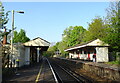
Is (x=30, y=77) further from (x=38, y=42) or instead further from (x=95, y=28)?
(x=95, y=28)

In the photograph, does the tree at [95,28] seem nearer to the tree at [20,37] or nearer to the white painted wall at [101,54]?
the white painted wall at [101,54]

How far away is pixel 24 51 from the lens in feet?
99.8

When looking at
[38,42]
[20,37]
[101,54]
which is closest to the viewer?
[101,54]

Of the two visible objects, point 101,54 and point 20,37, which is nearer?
point 101,54

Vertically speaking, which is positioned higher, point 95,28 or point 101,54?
point 95,28

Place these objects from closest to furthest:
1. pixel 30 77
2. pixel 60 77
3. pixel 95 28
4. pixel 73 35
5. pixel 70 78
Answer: pixel 30 77 < pixel 70 78 < pixel 60 77 < pixel 95 28 < pixel 73 35

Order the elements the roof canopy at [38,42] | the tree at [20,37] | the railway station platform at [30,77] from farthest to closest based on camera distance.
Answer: the tree at [20,37], the roof canopy at [38,42], the railway station platform at [30,77]

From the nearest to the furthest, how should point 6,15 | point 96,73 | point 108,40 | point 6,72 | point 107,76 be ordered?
point 107,76 → point 6,72 → point 96,73 → point 6,15 → point 108,40

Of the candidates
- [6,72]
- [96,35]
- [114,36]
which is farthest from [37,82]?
[96,35]

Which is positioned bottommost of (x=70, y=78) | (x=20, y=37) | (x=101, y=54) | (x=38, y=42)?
(x=70, y=78)

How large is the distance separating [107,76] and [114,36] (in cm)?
841

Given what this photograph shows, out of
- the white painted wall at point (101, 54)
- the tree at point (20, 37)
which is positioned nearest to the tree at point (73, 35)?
the tree at point (20, 37)

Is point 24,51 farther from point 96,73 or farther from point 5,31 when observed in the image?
point 96,73

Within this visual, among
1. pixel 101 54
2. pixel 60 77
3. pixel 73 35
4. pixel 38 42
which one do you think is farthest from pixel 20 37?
pixel 60 77
